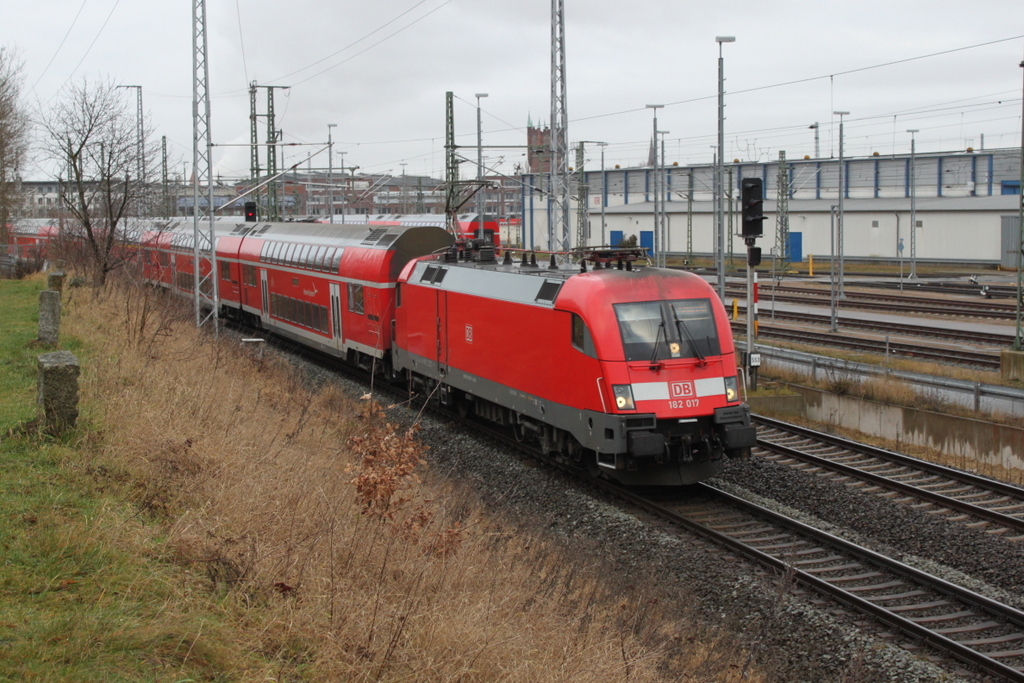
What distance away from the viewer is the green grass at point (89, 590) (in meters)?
5.07

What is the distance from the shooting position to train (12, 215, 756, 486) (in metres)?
11.6

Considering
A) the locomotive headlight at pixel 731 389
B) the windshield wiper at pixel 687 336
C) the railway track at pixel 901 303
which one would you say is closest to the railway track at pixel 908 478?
the locomotive headlight at pixel 731 389

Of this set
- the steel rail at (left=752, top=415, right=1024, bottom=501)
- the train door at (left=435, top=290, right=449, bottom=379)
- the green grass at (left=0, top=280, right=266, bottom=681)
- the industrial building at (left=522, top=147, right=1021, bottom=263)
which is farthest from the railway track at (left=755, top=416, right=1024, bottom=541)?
the industrial building at (left=522, top=147, right=1021, bottom=263)

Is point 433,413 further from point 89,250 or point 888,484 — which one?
point 89,250

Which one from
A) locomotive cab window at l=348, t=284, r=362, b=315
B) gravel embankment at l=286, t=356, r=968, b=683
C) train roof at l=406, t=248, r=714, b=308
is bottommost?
gravel embankment at l=286, t=356, r=968, b=683

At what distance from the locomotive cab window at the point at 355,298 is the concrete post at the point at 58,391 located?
11.9 meters

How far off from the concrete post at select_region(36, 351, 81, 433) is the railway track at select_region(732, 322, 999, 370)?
18.1 meters

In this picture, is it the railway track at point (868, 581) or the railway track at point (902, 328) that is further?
the railway track at point (902, 328)

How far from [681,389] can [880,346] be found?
53.9 feet

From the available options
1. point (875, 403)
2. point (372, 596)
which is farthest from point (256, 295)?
point (372, 596)

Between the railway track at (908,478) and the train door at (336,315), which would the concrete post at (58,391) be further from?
the train door at (336,315)

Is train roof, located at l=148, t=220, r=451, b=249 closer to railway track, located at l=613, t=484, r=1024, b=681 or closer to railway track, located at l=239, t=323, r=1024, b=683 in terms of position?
railway track, located at l=239, t=323, r=1024, b=683

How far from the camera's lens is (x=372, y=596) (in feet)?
22.8

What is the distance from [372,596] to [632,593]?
10.4ft
